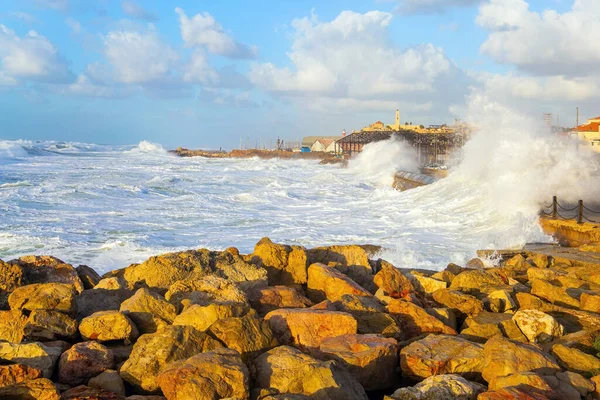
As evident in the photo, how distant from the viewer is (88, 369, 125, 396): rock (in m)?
3.94

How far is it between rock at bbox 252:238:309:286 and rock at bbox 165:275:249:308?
1.28 metres

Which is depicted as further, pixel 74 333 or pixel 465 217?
pixel 465 217

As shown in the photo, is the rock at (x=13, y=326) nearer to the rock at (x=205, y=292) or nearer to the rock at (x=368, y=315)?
the rock at (x=205, y=292)

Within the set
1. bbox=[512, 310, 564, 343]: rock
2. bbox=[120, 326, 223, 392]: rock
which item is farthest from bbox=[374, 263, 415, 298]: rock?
bbox=[120, 326, 223, 392]: rock

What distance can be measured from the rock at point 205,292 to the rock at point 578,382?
8.58 feet

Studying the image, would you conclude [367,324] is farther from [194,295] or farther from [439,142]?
[439,142]

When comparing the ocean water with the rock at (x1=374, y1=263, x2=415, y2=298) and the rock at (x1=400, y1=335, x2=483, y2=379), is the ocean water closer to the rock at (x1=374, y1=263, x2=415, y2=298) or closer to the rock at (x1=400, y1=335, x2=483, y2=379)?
the rock at (x1=374, y1=263, x2=415, y2=298)

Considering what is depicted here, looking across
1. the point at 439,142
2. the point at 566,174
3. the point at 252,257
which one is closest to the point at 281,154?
the point at 439,142

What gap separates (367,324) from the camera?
5117 mm

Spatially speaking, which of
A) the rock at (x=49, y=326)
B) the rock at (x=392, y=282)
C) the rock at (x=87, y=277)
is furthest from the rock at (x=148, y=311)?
the rock at (x=392, y=282)

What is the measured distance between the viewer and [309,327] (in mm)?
4754

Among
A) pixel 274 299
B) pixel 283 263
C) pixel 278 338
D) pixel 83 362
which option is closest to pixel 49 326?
pixel 83 362

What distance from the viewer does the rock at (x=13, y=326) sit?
4.78m

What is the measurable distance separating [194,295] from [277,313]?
986 millimetres
